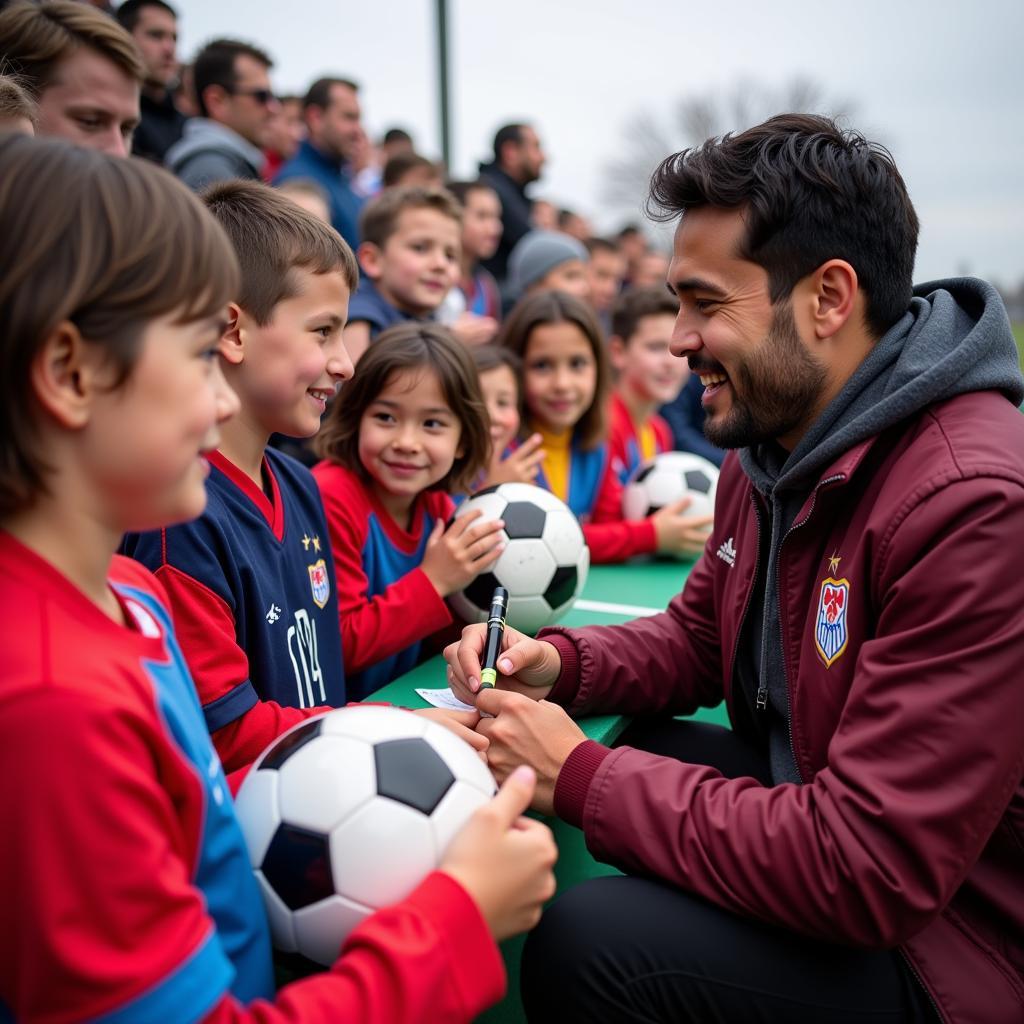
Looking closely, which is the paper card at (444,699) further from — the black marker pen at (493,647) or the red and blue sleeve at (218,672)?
the red and blue sleeve at (218,672)

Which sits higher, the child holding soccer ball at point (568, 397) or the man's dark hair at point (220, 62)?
the man's dark hair at point (220, 62)

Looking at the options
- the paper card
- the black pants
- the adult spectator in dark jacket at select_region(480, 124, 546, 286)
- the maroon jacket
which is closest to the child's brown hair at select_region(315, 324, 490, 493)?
the paper card

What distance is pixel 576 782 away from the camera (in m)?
1.59

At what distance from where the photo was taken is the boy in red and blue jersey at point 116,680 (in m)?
0.83

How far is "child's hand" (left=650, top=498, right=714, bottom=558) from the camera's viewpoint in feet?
12.5

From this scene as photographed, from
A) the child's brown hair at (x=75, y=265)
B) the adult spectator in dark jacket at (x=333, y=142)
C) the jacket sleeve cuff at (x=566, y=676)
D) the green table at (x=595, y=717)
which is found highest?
the adult spectator in dark jacket at (x=333, y=142)

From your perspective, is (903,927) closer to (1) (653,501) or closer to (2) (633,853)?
(2) (633,853)

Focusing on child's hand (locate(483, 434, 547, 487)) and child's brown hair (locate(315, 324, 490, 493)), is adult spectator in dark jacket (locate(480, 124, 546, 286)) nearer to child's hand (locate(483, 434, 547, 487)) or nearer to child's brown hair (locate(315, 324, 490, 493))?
child's hand (locate(483, 434, 547, 487))

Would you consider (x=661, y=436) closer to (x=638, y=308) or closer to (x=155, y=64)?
(x=638, y=308)

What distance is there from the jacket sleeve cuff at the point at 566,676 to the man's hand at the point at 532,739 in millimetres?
335

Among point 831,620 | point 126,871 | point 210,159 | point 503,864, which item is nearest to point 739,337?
point 831,620

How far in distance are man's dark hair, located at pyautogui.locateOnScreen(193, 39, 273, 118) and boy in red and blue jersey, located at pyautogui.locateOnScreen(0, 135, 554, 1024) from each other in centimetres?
518

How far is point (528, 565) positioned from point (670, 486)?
1544mm

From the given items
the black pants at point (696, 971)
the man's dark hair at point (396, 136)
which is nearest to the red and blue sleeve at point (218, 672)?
the black pants at point (696, 971)
